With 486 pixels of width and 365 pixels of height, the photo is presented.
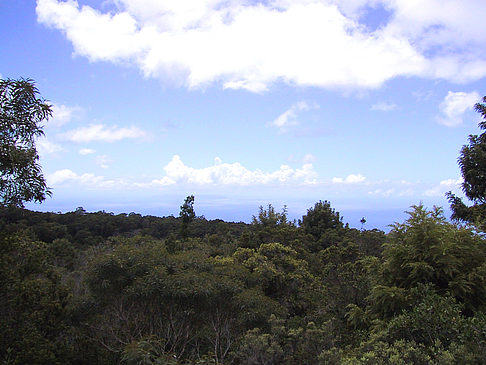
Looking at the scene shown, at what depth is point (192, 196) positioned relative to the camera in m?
23.5

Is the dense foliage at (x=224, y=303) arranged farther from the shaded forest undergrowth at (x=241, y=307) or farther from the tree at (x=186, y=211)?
the tree at (x=186, y=211)

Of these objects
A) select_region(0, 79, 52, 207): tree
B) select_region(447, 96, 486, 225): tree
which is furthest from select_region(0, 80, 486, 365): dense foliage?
select_region(447, 96, 486, 225): tree

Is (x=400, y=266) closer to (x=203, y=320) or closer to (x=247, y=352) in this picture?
(x=247, y=352)

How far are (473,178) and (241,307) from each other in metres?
10.3

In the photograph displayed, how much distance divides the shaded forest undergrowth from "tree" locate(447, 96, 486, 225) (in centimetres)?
552

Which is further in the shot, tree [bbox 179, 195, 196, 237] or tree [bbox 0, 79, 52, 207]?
tree [bbox 179, 195, 196, 237]

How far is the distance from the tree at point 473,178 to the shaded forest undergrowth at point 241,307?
18.1 ft

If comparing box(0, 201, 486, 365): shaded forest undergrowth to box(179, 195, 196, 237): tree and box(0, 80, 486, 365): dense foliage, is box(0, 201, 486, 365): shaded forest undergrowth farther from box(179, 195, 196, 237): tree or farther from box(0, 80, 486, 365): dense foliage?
box(179, 195, 196, 237): tree

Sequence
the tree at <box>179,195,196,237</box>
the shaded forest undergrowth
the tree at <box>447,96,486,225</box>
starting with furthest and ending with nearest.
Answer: the tree at <box>179,195,196,237</box>
the tree at <box>447,96,486,225</box>
the shaded forest undergrowth

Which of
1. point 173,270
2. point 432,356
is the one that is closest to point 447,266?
point 432,356

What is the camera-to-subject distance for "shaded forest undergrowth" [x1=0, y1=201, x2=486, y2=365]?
15.7 ft

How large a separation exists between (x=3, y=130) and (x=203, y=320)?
5.73 m

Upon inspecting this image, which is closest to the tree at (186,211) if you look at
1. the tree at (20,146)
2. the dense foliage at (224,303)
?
the dense foliage at (224,303)

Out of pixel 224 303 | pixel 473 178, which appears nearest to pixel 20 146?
pixel 224 303
